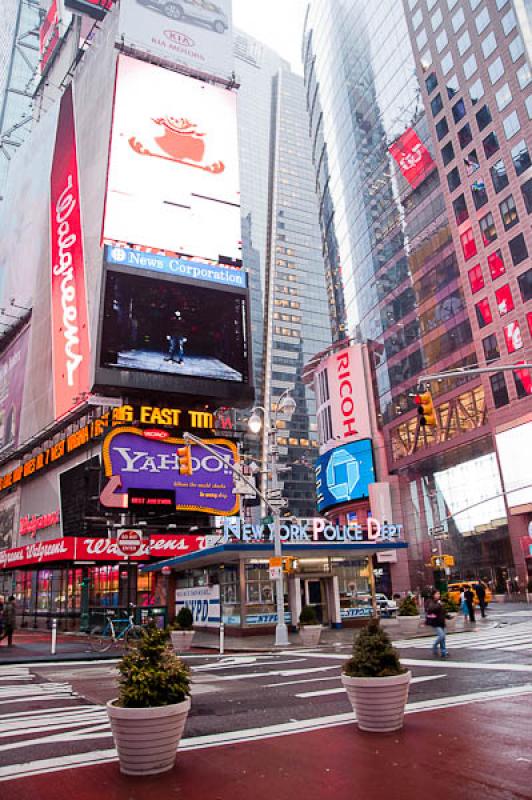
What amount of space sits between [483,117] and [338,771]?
76226 mm

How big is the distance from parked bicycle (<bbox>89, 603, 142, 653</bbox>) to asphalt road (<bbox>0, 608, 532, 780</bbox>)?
503 cm

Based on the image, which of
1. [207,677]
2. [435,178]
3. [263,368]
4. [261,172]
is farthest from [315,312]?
[207,677]

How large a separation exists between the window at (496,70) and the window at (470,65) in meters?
3.11

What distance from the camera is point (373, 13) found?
9606 cm

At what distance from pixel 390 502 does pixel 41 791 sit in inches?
2972

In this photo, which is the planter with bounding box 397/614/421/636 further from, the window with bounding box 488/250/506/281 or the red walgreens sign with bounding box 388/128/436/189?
the red walgreens sign with bounding box 388/128/436/189

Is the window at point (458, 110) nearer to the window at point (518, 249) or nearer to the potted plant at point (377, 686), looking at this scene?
the window at point (518, 249)

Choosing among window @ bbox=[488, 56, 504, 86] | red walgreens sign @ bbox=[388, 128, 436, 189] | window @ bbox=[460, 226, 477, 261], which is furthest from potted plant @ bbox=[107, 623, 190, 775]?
red walgreens sign @ bbox=[388, 128, 436, 189]

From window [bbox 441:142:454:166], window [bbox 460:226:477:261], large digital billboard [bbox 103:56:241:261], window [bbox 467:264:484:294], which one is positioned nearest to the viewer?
large digital billboard [bbox 103:56:241:261]

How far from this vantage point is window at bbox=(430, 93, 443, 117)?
254 ft

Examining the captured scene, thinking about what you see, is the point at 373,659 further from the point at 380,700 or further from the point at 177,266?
the point at 177,266

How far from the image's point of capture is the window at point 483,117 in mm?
69250

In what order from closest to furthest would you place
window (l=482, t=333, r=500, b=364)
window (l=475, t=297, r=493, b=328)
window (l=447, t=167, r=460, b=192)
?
window (l=482, t=333, r=500, b=364), window (l=475, t=297, r=493, b=328), window (l=447, t=167, r=460, b=192)

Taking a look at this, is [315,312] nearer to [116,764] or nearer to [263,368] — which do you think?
[263,368]
